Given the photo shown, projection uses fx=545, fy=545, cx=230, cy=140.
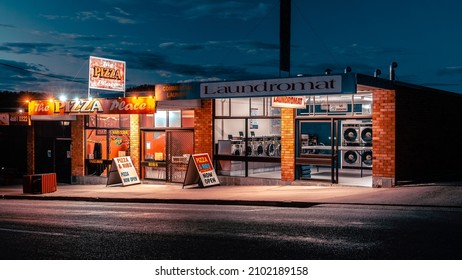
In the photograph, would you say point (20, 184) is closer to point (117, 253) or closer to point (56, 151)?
point (56, 151)

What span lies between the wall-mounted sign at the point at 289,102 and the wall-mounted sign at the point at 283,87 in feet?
2.18

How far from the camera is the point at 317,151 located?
25469 millimetres

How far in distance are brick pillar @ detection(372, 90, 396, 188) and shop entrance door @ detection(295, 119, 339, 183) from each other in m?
1.44

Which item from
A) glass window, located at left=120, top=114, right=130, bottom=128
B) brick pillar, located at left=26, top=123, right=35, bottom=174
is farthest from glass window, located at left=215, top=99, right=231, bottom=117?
brick pillar, located at left=26, top=123, right=35, bottom=174

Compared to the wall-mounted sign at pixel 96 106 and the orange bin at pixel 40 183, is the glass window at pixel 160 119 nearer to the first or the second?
the wall-mounted sign at pixel 96 106

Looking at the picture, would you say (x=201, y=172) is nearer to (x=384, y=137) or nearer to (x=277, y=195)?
(x=277, y=195)

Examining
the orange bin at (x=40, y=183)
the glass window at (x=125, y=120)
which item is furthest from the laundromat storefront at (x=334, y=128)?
the orange bin at (x=40, y=183)

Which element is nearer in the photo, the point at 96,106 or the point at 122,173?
the point at 96,106

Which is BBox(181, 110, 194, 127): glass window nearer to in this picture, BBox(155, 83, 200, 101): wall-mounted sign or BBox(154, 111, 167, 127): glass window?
BBox(154, 111, 167, 127): glass window

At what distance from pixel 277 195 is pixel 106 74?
10148 millimetres

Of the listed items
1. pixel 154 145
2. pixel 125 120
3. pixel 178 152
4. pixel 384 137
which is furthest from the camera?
pixel 125 120

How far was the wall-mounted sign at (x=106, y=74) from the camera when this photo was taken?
2233cm

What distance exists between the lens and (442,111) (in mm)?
20922

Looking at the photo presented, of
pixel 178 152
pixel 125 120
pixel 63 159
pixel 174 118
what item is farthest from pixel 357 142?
pixel 63 159
